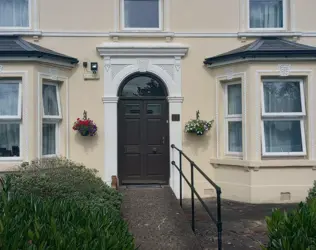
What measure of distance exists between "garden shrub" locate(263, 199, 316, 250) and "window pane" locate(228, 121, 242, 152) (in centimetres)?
527

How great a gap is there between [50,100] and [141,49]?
2.32 m

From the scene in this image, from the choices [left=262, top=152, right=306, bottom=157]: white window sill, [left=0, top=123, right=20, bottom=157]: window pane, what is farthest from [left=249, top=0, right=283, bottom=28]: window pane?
[left=0, top=123, right=20, bottom=157]: window pane

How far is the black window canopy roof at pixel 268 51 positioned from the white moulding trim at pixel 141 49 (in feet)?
2.48

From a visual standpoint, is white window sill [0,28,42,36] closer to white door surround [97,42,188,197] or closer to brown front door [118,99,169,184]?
white door surround [97,42,188,197]

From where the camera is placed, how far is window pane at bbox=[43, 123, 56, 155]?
812 centimetres

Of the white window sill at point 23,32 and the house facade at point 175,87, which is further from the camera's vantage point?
the white window sill at point 23,32

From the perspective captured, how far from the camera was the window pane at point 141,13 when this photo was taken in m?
8.70

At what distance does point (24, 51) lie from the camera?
7.46 m

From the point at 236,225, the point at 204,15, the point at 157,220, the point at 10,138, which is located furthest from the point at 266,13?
the point at 10,138

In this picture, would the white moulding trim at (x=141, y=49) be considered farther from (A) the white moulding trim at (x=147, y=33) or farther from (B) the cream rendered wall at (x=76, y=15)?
(B) the cream rendered wall at (x=76, y=15)

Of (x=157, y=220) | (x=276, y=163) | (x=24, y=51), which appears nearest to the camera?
(x=157, y=220)

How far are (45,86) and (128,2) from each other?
2765 millimetres

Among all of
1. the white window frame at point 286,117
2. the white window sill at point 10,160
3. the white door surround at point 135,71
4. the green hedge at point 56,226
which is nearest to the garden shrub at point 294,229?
the green hedge at point 56,226

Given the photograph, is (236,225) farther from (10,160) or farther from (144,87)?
(10,160)
